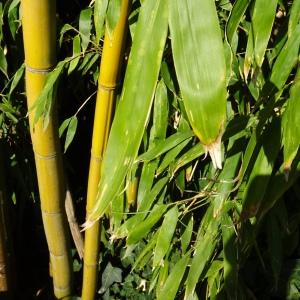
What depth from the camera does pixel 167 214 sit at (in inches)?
51.4

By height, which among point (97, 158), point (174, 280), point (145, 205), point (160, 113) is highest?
point (160, 113)

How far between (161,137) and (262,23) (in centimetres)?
49

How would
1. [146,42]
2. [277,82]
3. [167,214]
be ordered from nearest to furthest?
[146,42]
[277,82]
[167,214]

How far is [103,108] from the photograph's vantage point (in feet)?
3.96

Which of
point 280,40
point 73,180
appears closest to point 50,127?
point 280,40

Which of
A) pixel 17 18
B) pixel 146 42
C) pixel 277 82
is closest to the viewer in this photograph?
pixel 146 42

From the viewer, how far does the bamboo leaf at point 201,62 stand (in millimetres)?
584

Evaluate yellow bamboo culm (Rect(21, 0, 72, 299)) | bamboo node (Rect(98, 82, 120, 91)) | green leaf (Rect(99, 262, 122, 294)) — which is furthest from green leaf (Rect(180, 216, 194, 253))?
green leaf (Rect(99, 262, 122, 294))

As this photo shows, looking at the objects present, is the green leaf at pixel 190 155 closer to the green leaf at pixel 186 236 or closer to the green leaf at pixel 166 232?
the green leaf at pixel 166 232

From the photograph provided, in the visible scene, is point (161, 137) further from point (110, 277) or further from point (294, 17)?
point (110, 277)

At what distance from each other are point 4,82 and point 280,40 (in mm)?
926

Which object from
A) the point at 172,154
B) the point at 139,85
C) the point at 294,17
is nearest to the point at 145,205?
the point at 172,154

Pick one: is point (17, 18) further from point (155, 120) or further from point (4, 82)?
point (155, 120)

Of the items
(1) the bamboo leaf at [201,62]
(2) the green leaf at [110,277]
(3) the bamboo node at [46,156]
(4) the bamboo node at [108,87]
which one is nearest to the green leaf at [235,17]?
(1) the bamboo leaf at [201,62]
